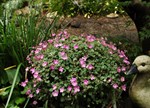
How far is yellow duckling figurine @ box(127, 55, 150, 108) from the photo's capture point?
2.96 m

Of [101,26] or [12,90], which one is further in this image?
[101,26]

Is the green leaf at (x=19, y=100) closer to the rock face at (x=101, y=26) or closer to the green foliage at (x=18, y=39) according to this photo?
the green foliage at (x=18, y=39)

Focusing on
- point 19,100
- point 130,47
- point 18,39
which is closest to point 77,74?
point 19,100

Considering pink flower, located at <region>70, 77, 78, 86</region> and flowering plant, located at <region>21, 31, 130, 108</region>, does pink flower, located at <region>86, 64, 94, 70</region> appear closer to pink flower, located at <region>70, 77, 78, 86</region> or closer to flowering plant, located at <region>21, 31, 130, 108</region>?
flowering plant, located at <region>21, 31, 130, 108</region>

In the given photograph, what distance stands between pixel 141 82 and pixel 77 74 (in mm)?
570

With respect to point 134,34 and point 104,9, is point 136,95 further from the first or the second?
point 104,9

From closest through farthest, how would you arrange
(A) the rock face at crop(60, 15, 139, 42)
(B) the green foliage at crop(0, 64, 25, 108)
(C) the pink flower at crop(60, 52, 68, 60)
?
(C) the pink flower at crop(60, 52, 68, 60)
(B) the green foliage at crop(0, 64, 25, 108)
(A) the rock face at crop(60, 15, 139, 42)

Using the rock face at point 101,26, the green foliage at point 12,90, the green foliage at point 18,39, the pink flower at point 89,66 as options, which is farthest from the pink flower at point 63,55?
the rock face at point 101,26

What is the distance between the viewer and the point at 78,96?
2949 mm

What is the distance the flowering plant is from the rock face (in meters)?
1.66

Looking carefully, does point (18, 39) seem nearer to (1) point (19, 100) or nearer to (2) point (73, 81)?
(1) point (19, 100)

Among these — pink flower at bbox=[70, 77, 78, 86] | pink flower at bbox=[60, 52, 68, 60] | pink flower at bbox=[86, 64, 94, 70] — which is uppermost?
pink flower at bbox=[60, 52, 68, 60]

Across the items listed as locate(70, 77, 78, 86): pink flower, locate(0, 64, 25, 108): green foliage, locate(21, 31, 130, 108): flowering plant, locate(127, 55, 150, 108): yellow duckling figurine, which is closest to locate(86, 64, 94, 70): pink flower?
locate(21, 31, 130, 108): flowering plant

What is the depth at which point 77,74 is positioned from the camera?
295 centimetres
